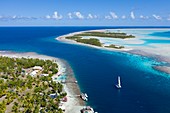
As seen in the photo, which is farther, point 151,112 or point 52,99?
point 52,99

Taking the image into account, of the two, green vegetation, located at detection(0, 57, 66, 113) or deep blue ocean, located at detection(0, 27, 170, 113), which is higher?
green vegetation, located at detection(0, 57, 66, 113)

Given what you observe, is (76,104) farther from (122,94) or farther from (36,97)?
(122,94)

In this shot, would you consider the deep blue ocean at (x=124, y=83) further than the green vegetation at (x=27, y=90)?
Yes

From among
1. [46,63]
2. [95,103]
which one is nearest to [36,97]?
[95,103]

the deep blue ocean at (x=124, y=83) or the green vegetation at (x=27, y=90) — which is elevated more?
the green vegetation at (x=27, y=90)

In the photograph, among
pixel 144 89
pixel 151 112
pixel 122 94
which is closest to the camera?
pixel 151 112

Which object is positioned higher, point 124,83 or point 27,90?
point 27,90

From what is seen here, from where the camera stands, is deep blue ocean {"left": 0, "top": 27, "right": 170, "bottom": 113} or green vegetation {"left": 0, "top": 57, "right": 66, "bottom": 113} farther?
deep blue ocean {"left": 0, "top": 27, "right": 170, "bottom": 113}

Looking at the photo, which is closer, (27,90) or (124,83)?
(27,90)
